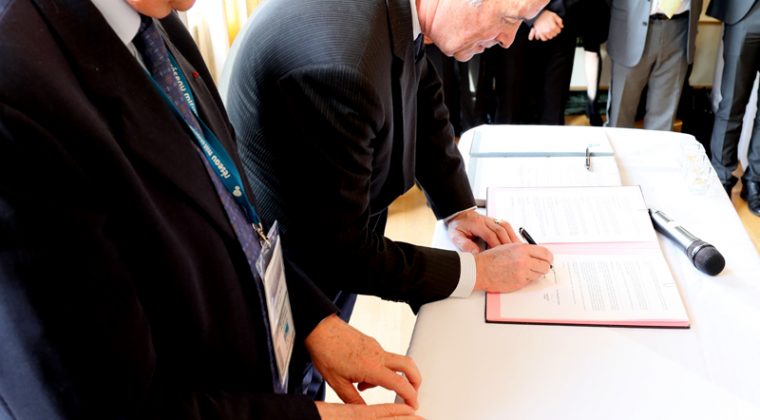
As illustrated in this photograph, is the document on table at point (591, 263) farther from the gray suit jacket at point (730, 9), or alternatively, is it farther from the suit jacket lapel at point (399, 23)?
the gray suit jacket at point (730, 9)

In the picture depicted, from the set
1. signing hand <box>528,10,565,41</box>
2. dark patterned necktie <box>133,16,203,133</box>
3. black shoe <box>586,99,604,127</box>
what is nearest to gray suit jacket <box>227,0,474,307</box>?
dark patterned necktie <box>133,16,203,133</box>

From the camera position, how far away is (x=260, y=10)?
1059mm

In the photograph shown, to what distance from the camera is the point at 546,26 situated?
3016 millimetres

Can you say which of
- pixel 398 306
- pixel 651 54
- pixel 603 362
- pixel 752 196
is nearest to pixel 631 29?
pixel 651 54

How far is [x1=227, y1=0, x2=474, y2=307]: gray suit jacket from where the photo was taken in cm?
89

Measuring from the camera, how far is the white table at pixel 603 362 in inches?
32.3

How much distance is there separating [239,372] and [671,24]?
2.83 meters

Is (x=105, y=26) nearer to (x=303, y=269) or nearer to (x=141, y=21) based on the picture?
(x=141, y=21)

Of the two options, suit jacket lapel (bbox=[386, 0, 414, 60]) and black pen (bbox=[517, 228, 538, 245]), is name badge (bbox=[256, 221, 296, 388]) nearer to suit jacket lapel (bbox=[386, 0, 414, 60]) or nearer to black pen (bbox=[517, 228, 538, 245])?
suit jacket lapel (bbox=[386, 0, 414, 60])

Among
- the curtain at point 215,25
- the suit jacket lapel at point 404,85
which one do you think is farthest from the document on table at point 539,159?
the curtain at point 215,25

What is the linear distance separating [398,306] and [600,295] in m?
1.35

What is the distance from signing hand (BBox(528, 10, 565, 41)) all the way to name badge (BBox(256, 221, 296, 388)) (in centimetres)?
249

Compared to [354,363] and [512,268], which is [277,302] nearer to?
[354,363]

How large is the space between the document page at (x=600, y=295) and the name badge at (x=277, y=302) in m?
0.31
